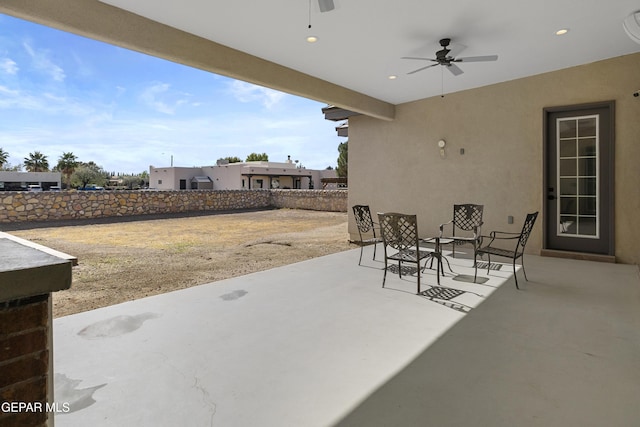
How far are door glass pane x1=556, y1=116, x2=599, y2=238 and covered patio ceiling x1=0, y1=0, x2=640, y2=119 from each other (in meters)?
0.97

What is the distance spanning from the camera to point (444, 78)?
5.61 metres

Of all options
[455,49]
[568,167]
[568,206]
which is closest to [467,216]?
[568,206]

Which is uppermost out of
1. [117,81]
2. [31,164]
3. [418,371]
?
[117,81]

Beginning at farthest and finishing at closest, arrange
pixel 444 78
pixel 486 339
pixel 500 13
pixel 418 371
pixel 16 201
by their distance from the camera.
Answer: pixel 16 201 < pixel 444 78 < pixel 500 13 < pixel 486 339 < pixel 418 371

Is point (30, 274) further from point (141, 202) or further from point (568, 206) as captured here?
point (141, 202)

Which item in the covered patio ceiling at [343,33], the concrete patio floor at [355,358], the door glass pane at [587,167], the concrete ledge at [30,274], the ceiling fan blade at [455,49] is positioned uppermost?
the ceiling fan blade at [455,49]

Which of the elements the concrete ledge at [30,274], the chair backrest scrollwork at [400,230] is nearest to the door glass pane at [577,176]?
the chair backrest scrollwork at [400,230]

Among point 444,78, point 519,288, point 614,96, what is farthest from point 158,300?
point 614,96

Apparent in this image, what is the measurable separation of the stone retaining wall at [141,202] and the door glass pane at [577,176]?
398 inches

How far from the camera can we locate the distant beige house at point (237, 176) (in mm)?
27703

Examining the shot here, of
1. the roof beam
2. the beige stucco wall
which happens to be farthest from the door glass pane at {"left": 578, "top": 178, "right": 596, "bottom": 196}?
the roof beam

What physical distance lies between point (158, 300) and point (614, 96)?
6578mm

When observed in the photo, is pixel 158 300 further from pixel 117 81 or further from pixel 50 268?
pixel 117 81

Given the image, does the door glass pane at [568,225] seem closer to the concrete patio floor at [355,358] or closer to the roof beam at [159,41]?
the concrete patio floor at [355,358]
